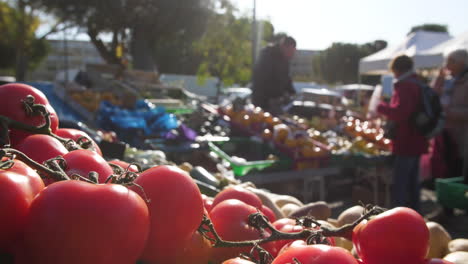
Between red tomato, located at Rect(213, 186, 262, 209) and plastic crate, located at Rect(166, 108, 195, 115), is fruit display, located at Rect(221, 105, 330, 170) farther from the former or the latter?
red tomato, located at Rect(213, 186, 262, 209)

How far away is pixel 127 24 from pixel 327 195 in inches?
800

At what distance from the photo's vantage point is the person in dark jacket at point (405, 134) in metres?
4.75

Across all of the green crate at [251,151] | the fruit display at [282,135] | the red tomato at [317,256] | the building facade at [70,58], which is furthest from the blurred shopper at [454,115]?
the building facade at [70,58]

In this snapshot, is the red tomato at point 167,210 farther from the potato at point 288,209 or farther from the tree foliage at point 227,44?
the tree foliage at point 227,44

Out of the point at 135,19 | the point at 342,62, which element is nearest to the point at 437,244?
the point at 135,19

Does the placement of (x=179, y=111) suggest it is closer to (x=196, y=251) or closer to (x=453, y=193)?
(x=453, y=193)

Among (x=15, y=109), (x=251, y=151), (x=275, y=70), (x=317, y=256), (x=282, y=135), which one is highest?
(x=275, y=70)

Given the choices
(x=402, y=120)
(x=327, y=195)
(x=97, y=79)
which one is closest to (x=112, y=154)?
(x=402, y=120)

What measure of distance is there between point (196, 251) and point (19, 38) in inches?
1201

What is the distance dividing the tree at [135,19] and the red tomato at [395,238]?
72.0ft

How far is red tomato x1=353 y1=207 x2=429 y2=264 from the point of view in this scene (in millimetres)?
1016

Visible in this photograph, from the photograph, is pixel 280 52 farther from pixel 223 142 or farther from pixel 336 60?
pixel 336 60

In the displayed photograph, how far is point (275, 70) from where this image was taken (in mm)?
6750

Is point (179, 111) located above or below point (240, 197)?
below
